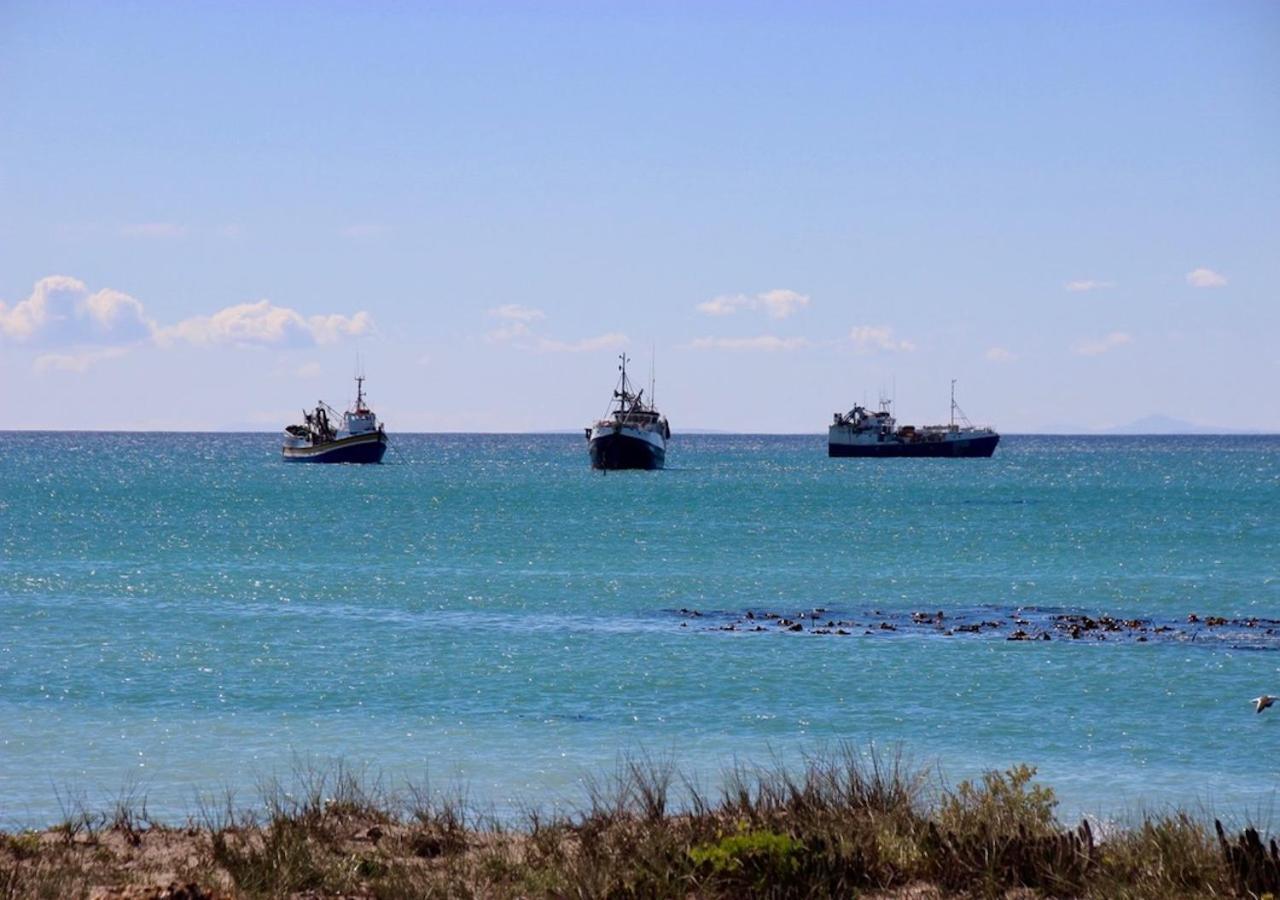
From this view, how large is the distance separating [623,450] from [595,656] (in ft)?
357

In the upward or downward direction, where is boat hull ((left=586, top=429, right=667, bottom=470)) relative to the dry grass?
upward

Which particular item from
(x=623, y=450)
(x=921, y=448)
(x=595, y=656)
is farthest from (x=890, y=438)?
(x=595, y=656)

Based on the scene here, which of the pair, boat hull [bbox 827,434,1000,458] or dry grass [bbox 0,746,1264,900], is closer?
dry grass [bbox 0,746,1264,900]

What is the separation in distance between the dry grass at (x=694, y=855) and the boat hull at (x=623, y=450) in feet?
403

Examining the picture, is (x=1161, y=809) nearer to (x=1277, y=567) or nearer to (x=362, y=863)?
(x=362, y=863)

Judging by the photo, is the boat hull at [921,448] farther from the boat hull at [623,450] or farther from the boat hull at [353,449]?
the boat hull at [353,449]

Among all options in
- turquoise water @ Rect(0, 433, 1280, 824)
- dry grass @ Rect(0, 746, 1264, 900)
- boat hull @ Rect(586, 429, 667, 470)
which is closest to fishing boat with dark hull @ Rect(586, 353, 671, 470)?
boat hull @ Rect(586, 429, 667, 470)

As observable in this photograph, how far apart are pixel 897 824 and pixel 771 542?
172ft

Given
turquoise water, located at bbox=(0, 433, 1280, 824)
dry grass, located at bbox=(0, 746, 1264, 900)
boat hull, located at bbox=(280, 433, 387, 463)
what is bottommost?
turquoise water, located at bbox=(0, 433, 1280, 824)

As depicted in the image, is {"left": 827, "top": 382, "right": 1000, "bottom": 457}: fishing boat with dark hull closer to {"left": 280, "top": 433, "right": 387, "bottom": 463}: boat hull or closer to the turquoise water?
{"left": 280, "top": 433, "right": 387, "bottom": 463}: boat hull

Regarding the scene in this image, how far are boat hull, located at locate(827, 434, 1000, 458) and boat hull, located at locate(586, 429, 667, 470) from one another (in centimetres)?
4487

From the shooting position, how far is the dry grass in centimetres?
1007

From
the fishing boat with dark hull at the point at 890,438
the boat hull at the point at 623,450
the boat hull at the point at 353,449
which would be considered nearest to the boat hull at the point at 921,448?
the fishing boat with dark hull at the point at 890,438

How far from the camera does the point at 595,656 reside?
29.4 meters
